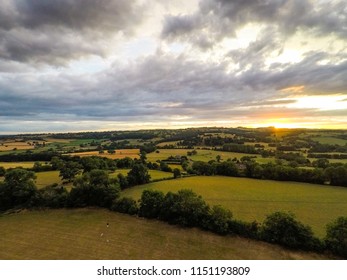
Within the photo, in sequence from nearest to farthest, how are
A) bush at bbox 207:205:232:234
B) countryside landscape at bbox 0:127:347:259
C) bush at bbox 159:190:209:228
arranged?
countryside landscape at bbox 0:127:347:259, bush at bbox 207:205:232:234, bush at bbox 159:190:209:228

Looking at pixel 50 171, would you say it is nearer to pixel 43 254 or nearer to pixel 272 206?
pixel 43 254

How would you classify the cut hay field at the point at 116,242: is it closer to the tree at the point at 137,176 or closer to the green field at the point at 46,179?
the green field at the point at 46,179

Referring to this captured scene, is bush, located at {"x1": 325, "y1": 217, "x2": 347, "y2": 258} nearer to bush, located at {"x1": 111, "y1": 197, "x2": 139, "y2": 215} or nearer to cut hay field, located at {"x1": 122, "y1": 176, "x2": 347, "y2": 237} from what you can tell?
cut hay field, located at {"x1": 122, "y1": 176, "x2": 347, "y2": 237}

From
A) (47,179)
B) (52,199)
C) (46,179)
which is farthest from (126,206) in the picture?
(46,179)

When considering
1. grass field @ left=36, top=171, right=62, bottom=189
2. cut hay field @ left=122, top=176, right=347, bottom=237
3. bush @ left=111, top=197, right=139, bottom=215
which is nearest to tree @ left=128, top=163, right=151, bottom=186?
cut hay field @ left=122, top=176, right=347, bottom=237
